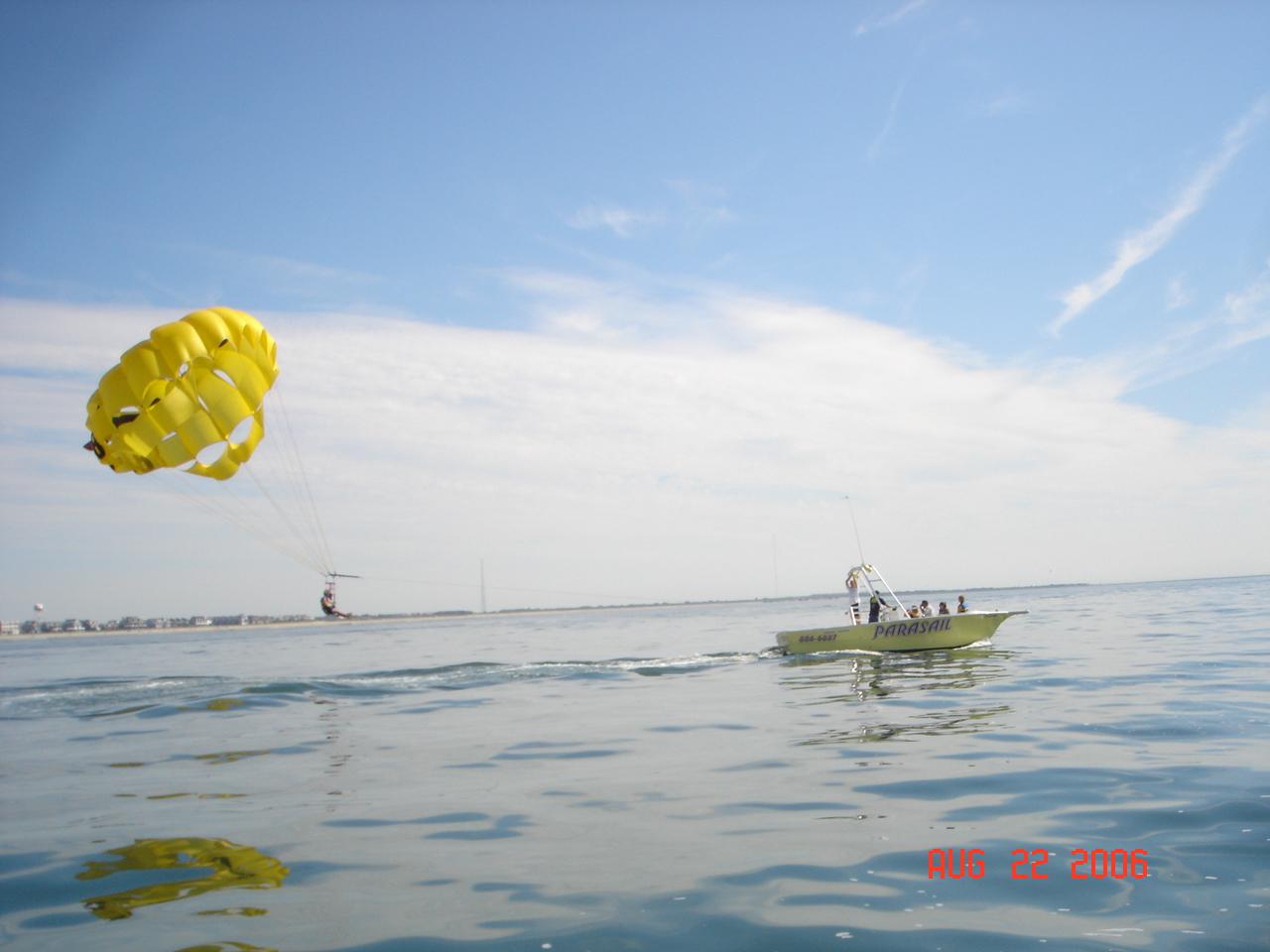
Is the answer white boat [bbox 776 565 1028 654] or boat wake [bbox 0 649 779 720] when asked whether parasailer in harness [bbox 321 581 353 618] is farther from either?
white boat [bbox 776 565 1028 654]

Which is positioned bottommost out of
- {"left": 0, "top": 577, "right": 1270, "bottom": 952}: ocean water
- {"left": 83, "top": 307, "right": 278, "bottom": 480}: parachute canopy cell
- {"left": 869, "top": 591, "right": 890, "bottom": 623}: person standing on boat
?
{"left": 0, "top": 577, "right": 1270, "bottom": 952}: ocean water

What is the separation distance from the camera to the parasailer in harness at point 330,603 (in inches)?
1160

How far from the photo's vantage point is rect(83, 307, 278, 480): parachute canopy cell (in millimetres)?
18469

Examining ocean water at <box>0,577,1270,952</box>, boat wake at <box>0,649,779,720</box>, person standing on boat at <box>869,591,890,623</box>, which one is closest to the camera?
ocean water at <box>0,577,1270,952</box>

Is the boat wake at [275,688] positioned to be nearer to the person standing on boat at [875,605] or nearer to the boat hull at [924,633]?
the boat hull at [924,633]

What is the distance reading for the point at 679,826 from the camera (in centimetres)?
888

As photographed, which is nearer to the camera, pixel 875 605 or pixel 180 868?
pixel 180 868

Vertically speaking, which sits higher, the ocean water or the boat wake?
the ocean water
